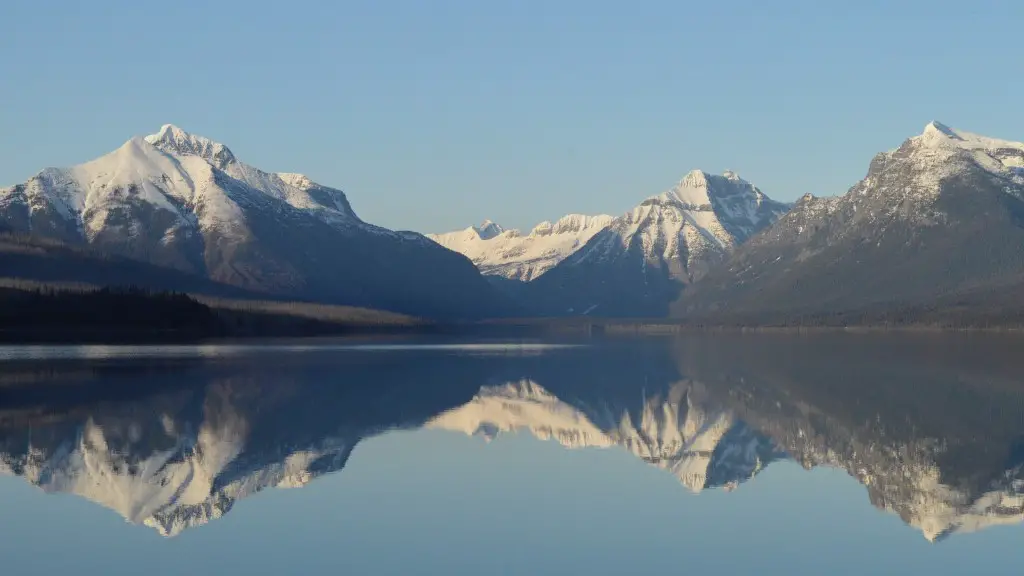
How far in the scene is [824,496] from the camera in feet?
166

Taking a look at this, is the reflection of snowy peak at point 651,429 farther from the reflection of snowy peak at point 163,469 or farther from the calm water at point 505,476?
the reflection of snowy peak at point 163,469

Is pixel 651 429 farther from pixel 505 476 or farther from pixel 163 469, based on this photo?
pixel 163 469

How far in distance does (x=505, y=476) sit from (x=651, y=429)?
71.4 ft

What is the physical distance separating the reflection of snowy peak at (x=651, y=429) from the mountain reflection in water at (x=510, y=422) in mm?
218

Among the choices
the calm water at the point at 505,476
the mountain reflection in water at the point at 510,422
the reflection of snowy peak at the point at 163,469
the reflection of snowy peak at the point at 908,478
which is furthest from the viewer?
the mountain reflection in water at the point at 510,422

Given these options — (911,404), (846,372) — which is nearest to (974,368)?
(846,372)

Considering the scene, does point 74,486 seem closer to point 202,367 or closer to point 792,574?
point 792,574

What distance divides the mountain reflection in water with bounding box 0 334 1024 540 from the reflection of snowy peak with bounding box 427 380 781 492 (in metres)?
0.22

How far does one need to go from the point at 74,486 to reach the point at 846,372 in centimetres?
8537

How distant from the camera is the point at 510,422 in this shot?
7875 centimetres

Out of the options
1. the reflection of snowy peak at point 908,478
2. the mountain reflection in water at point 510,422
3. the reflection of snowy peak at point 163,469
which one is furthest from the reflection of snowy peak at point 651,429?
the reflection of snowy peak at point 163,469

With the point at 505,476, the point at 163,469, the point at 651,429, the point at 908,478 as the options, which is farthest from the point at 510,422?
Answer: the point at 908,478

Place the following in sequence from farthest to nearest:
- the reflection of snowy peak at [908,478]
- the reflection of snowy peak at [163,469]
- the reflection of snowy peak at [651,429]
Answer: the reflection of snowy peak at [651,429], the reflection of snowy peak at [163,469], the reflection of snowy peak at [908,478]

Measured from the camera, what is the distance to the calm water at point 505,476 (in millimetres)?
38656
